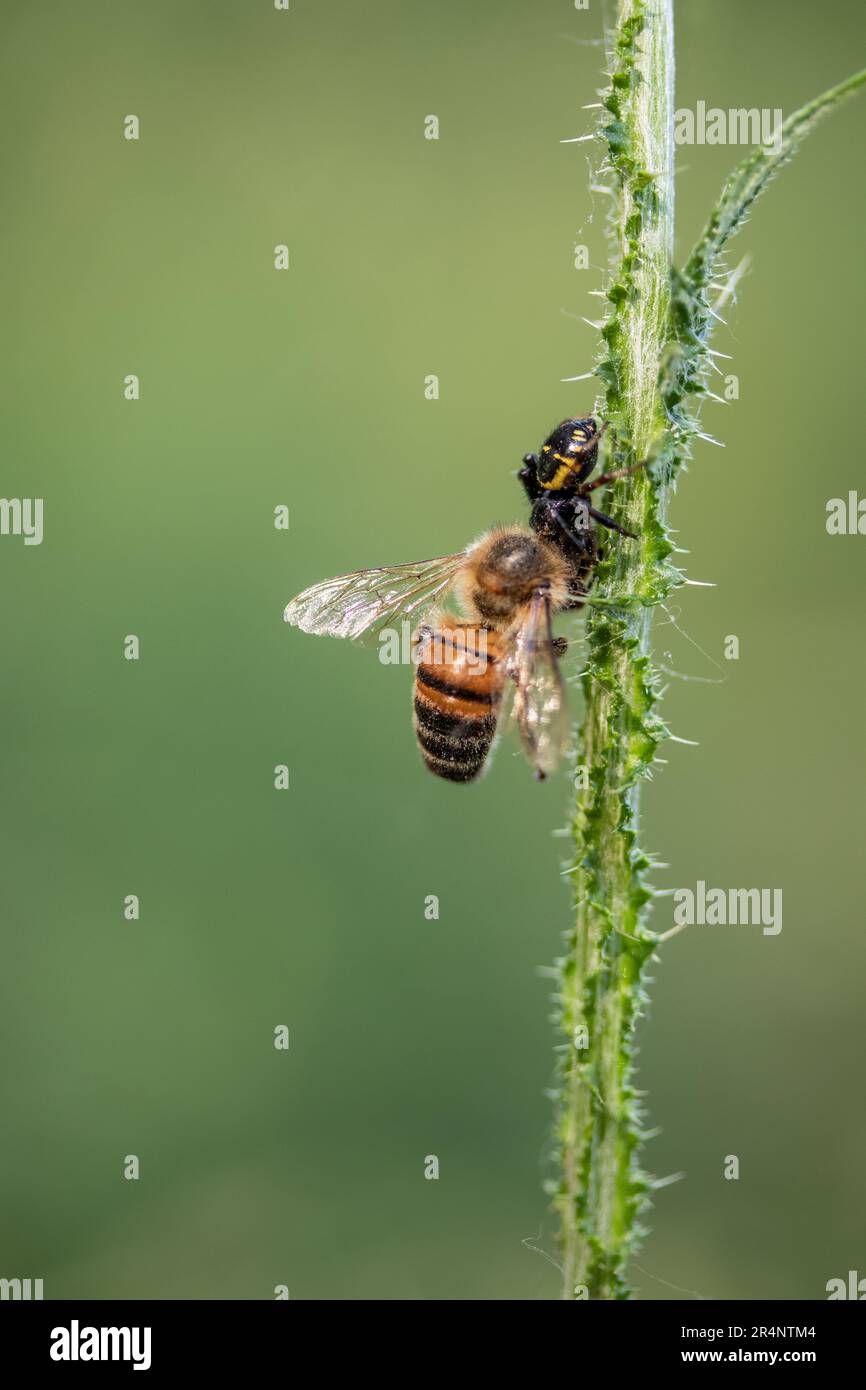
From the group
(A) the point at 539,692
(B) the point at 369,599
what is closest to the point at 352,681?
(B) the point at 369,599

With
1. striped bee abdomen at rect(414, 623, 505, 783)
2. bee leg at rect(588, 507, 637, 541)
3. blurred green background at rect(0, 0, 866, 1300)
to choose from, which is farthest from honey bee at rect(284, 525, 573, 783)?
blurred green background at rect(0, 0, 866, 1300)

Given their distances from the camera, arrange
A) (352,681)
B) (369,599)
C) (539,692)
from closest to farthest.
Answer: (539,692) → (369,599) → (352,681)

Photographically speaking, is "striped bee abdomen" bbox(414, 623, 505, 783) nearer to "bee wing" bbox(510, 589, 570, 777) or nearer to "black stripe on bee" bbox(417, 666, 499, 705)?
"black stripe on bee" bbox(417, 666, 499, 705)

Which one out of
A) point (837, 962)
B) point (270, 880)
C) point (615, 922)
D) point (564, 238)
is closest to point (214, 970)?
point (270, 880)

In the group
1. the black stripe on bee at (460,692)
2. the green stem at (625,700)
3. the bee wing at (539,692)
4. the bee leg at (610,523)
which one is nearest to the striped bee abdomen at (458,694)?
the black stripe on bee at (460,692)

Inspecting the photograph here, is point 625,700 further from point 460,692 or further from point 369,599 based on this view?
point 369,599
